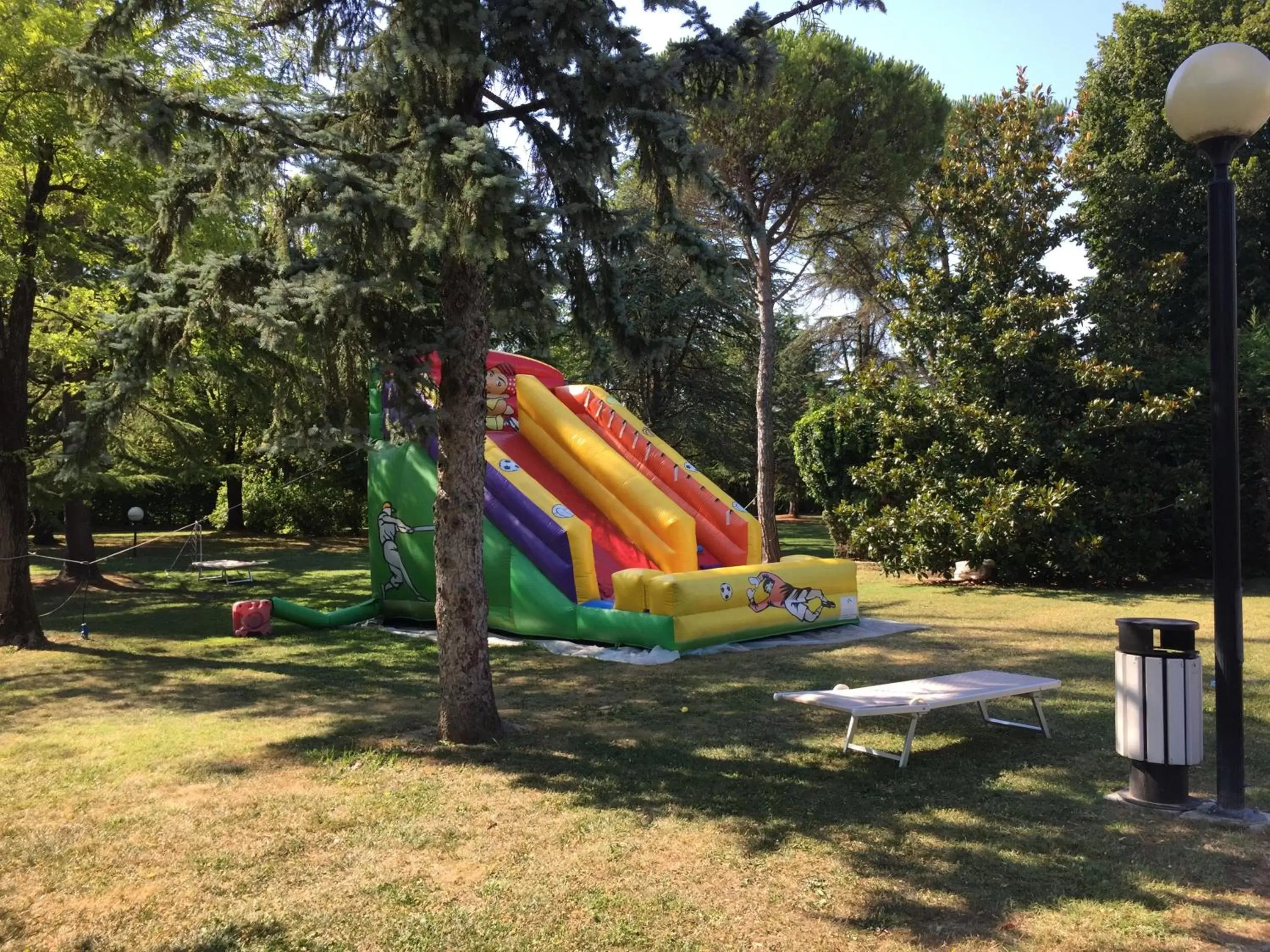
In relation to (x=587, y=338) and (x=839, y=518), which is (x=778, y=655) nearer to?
(x=587, y=338)

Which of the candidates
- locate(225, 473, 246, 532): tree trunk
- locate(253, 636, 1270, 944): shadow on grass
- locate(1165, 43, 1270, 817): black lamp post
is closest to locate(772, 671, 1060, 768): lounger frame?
locate(253, 636, 1270, 944): shadow on grass

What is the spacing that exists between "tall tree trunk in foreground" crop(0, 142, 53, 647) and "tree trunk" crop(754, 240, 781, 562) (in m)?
9.97

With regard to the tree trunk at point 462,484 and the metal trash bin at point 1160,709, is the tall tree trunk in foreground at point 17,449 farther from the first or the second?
the metal trash bin at point 1160,709

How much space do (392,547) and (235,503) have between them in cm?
2020

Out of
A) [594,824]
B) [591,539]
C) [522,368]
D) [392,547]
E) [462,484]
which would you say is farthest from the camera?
[522,368]

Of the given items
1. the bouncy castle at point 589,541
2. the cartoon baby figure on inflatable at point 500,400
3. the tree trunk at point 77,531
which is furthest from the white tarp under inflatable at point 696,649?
the tree trunk at point 77,531

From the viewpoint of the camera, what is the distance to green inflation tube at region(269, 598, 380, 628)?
11.5 meters

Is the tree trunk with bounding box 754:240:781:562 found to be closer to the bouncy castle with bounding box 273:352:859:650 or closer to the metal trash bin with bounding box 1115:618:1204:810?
the bouncy castle with bounding box 273:352:859:650

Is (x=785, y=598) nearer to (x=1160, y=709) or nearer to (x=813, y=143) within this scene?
(x=1160, y=709)

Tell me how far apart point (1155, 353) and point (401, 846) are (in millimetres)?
14973

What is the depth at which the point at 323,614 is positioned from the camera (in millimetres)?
11664

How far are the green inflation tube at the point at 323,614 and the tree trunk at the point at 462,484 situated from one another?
241 inches

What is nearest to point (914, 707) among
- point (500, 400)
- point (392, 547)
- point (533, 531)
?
point (533, 531)

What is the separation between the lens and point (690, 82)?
6301mm
